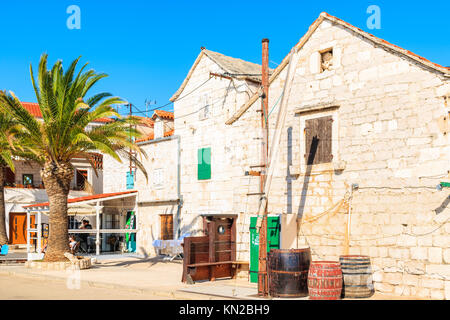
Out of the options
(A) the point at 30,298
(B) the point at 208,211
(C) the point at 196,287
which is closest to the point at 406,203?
(C) the point at 196,287

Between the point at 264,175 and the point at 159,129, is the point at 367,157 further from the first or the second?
the point at 159,129

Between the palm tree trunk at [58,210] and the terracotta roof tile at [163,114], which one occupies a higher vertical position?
the terracotta roof tile at [163,114]

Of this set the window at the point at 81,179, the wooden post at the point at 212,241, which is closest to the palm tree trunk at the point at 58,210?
the wooden post at the point at 212,241

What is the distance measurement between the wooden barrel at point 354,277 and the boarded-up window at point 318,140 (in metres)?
2.91

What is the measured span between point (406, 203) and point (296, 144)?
348cm

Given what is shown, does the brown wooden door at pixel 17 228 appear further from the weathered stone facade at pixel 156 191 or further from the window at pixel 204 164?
the window at pixel 204 164

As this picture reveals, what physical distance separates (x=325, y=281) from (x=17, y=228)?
3055 centimetres

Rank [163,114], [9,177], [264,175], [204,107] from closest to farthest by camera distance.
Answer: [264,175]
[204,107]
[163,114]
[9,177]

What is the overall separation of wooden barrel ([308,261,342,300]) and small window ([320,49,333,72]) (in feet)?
17.5

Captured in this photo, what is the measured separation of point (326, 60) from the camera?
1425 cm

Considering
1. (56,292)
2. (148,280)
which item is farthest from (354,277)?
(56,292)

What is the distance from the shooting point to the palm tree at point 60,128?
1822 cm

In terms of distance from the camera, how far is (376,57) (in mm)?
13109
